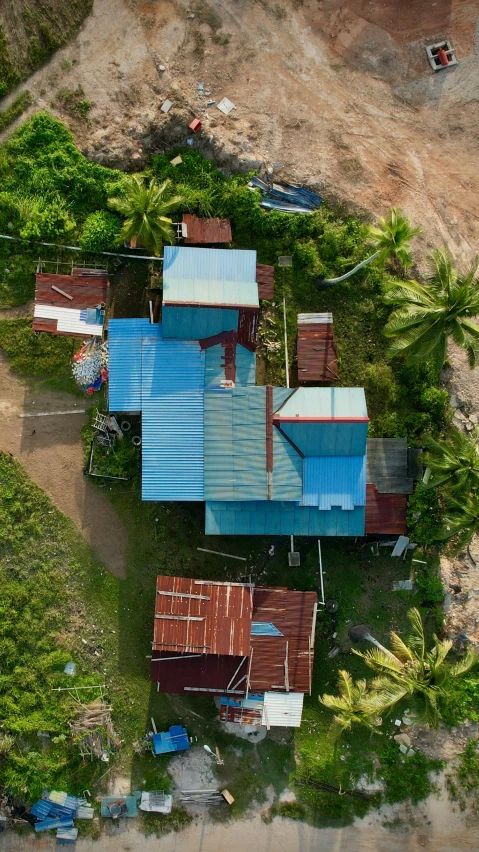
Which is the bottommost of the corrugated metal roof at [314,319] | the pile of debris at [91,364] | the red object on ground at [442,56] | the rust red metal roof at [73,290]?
the pile of debris at [91,364]

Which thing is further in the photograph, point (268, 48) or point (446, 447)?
point (268, 48)

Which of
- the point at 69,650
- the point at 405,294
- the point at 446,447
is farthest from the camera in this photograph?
the point at 69,650

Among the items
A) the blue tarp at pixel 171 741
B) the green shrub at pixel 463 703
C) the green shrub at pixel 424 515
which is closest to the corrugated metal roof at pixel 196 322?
the green shrub at pixel 424 515

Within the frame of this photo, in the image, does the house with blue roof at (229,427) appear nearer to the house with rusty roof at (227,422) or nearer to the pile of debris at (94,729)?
the house with rusty roof at (227,422)

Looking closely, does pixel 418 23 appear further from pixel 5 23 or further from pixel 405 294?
pixel 5 23

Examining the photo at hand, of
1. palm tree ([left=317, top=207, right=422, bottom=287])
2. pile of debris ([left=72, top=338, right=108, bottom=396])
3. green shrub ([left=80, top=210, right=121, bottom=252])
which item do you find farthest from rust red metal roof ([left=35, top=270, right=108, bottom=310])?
palm tree ([left=317, top=207, right=422, bottom=287])

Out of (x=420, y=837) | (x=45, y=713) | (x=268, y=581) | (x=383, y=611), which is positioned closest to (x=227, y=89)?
(x=268, y=581)

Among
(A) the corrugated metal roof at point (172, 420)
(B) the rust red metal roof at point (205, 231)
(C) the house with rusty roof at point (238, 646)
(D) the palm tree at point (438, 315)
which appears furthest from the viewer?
(B) the rust red metal roof at point (205, 231)
